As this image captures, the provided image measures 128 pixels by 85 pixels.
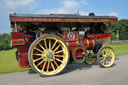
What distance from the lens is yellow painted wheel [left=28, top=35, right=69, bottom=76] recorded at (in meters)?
4.64

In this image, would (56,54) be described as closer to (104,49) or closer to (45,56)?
(45,56)

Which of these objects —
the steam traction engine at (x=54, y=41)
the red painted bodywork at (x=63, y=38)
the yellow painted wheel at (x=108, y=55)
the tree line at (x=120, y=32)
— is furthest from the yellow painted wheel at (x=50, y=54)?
the tree line at (x=120, y=32)

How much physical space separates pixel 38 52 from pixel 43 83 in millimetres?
1393

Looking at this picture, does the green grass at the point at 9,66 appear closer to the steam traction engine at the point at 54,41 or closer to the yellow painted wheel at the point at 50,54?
the steam traction engine at the point at 54,41

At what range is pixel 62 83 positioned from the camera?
3.83 m

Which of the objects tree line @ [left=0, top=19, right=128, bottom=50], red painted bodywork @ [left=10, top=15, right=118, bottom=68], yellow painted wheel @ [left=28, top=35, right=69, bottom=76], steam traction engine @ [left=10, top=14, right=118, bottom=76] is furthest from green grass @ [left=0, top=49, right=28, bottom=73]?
tree line @ [left=0, top=19, right=128, bottom=50]

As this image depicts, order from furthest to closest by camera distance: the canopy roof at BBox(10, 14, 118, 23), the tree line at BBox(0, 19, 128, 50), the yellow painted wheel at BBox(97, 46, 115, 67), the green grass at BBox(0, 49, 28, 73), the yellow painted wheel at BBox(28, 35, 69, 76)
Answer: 1. the tree line at BBox(0, 19, 128, 50)
2. the yellow painted wheel at BBox(97, 46, 115, 67)
3. the green grass at BBox(0, 49, 28, 73)
4. the yellow painted wheel at BBox(28, 35, 69, 76)
5. the canopy roof at BBox(10, 14, 118, 23)

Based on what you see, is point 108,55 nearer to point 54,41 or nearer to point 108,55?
point 108,55

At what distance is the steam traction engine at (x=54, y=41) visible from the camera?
4508 millimetres

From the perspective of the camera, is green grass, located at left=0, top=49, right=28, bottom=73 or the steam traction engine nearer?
the steam traction engine

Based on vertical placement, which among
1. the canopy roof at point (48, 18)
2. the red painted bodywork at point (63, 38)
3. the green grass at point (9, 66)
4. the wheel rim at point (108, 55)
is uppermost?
the canopy roof at point (48, 18)

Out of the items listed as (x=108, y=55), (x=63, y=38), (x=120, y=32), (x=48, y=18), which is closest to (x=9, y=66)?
(x=63, y=38)

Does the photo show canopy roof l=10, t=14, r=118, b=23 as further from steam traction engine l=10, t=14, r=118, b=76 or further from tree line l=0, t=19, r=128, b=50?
tree line l=0, t=19, r=128, b=50

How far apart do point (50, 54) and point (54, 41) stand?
0.60m
